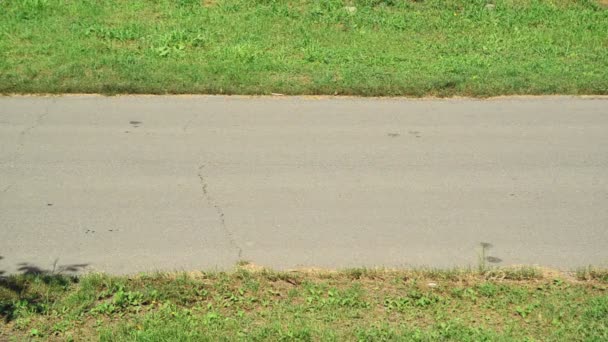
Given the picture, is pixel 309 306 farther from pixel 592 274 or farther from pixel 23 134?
pixel 23 134

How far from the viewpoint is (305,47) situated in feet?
42.5

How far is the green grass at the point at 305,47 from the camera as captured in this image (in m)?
11.3

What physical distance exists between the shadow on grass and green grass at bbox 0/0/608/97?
175 inches

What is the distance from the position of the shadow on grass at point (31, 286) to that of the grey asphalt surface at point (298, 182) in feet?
0.22

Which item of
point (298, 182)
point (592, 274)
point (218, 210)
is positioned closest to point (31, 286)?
point (218, 210)

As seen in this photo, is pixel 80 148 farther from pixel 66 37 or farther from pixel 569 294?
pixel 569 294

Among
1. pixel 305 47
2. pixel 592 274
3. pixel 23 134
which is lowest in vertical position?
pixel 592 274

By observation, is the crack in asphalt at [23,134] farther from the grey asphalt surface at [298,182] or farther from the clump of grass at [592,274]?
the clump of grass at [592,274]

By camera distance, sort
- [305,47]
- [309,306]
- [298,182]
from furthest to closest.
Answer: [305,47], [298,182], [309,306]

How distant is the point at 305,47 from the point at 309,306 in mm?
7113

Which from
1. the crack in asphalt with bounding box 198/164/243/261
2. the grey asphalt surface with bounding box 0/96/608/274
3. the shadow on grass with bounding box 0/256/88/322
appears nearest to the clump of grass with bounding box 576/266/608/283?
the grey asphalt surface with bounding box 0/96/608/274

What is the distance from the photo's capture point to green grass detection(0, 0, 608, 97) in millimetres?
11305

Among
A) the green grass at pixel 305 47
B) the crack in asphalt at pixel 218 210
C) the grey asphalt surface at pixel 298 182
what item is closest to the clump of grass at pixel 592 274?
the grey asphalt surface at pixel 298 182

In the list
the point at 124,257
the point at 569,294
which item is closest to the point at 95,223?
the point at 124,257
